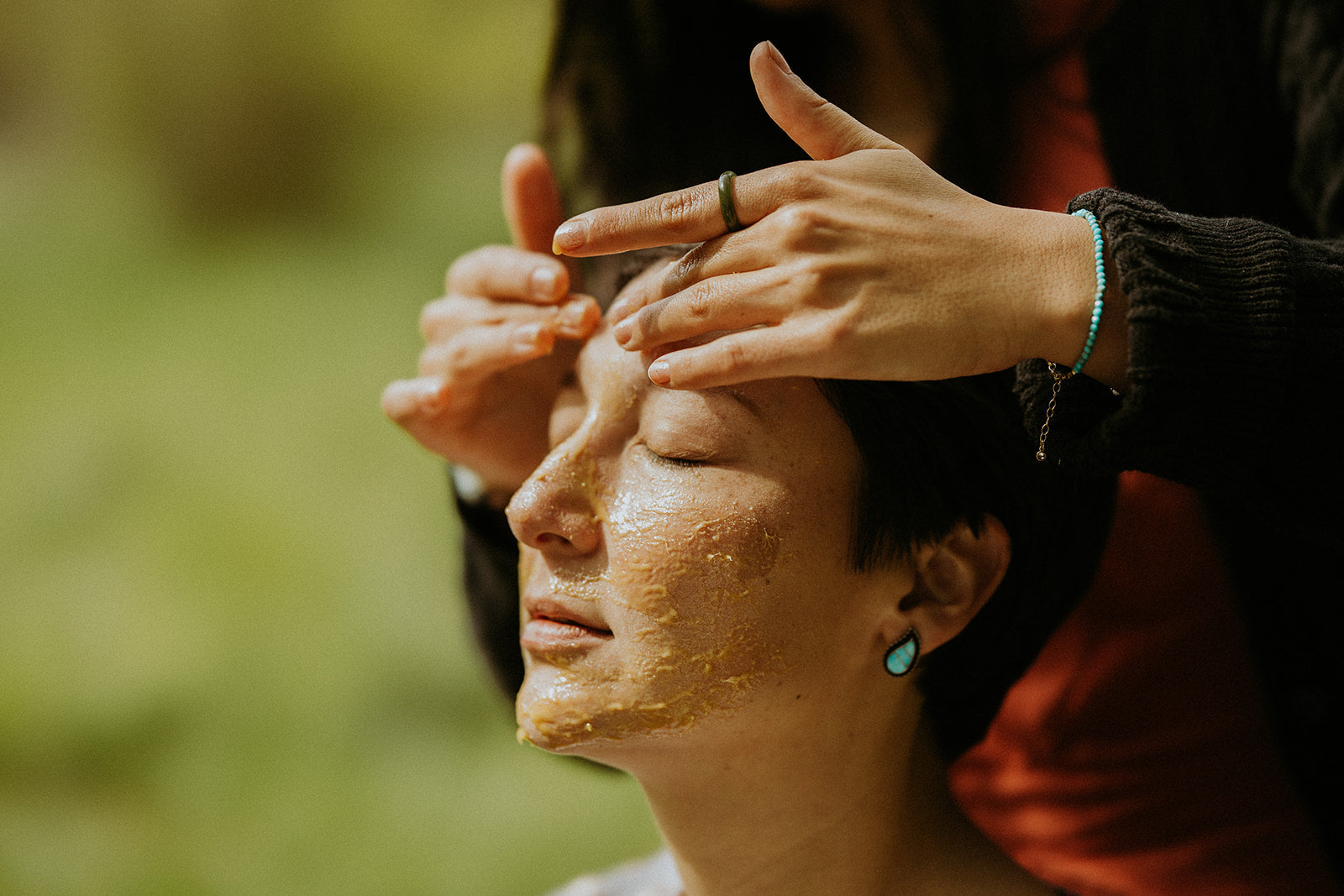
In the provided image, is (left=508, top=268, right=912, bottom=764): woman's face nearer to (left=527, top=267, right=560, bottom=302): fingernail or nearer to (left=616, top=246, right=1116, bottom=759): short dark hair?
(left=616, top=246, right=1116, bottom=759): short dark hair

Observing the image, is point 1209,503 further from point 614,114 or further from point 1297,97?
point 614,114

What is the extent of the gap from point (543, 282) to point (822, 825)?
658mm

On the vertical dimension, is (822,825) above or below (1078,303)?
below

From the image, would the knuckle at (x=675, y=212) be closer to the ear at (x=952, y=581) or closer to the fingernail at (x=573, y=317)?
the fingernail at (x=573, y=317)

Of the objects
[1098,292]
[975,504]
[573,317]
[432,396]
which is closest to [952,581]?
[975,504]

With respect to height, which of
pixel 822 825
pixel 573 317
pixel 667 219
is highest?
pixel 667 219

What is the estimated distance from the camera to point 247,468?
2.10 meters

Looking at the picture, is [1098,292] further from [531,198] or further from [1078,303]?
[531,198]

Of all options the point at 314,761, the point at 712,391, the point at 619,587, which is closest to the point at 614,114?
the point at 712,391

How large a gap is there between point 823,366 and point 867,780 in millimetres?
515

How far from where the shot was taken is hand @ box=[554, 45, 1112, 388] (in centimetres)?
79

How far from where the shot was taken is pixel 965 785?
1525mm

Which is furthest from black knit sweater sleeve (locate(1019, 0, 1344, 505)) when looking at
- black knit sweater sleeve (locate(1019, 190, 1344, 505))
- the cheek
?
the cheek

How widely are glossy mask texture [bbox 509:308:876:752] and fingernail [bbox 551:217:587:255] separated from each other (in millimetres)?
187
